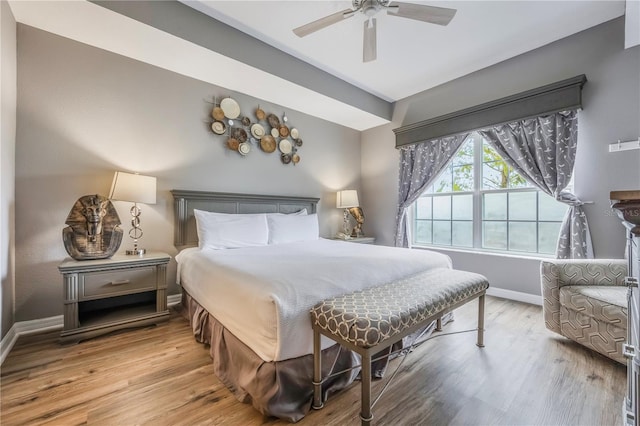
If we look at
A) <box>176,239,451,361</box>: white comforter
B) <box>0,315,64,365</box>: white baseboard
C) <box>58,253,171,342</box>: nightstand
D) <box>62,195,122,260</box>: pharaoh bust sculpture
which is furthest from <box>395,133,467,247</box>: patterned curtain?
<box>0,315,64,365</box>: white baseboard

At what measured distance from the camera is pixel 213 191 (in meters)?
3.07

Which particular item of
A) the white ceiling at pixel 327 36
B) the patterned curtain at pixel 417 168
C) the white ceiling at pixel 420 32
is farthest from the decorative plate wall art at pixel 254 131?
the patterned curtain at pixel 417 168

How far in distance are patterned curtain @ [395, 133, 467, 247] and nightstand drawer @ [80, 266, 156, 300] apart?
3.22m

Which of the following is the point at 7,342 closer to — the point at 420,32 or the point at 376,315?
the point at 376,315

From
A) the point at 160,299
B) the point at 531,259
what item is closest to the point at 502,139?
the point at 531,259

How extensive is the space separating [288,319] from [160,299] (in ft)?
5.44

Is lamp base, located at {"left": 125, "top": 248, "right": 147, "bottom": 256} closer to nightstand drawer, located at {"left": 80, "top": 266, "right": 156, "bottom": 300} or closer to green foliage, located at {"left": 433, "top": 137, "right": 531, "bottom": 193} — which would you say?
nightstand drawer, located at {"left": 80, "top": 266, "right": 156, "bottom": 300}

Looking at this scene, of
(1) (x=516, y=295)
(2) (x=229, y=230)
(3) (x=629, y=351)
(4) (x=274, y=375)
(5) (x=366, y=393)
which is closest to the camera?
(3) (x=629, y=351)

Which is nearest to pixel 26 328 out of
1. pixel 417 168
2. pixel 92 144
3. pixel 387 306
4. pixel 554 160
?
pixel 92 144

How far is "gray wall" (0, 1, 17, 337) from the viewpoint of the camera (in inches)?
71.1

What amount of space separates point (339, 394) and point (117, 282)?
6.30 feet

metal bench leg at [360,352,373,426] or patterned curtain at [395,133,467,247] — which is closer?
metal bench leg at [360,352,373,426]

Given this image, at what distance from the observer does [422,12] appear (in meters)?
1.85

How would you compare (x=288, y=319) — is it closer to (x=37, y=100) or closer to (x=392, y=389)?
(x=392, y=389)
